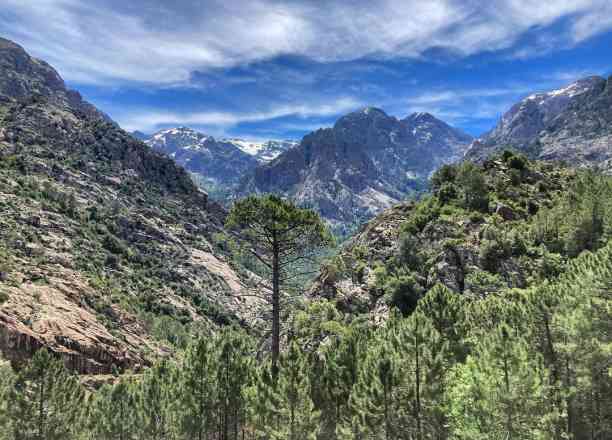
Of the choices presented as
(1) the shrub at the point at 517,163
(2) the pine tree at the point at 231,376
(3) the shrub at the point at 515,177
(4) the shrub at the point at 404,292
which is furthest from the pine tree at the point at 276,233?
(1) the shrub at the point at 517,163

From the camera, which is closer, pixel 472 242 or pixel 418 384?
pixel 418 384

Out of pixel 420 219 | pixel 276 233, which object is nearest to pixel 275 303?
pixel 276 233

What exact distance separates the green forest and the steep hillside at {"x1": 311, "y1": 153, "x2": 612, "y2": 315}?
4.14 meters

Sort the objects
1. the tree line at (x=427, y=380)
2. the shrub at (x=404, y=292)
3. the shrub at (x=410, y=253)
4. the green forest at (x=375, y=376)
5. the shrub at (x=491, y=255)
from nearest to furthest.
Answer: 1. the tree line at (x=427, y=380)
2. the green forest at (x=375, y=376)
3. the shrub at (x=404, y=292)
4. the shrub at (x=491, y=255)
5. the shrub at (x=410, y=253)

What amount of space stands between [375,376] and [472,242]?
34612mm

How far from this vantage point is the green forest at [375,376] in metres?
24.7

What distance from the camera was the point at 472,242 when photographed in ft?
187

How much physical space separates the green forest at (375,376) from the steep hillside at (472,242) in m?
4.14

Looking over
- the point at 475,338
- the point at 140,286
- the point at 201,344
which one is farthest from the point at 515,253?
the point at 140,286

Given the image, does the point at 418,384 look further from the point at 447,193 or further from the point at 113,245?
the point at 113,245

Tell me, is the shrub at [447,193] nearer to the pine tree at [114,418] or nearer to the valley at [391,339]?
the valley at [391,339]

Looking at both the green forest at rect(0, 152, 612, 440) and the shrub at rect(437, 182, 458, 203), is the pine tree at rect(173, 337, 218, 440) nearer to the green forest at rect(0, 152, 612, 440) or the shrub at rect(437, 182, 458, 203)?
the green forest at rect(0, 152, 612, 440)

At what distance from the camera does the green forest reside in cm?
2467

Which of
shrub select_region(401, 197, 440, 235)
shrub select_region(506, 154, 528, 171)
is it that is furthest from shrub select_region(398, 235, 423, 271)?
shrub select_region(506, 154, 528, 171)
